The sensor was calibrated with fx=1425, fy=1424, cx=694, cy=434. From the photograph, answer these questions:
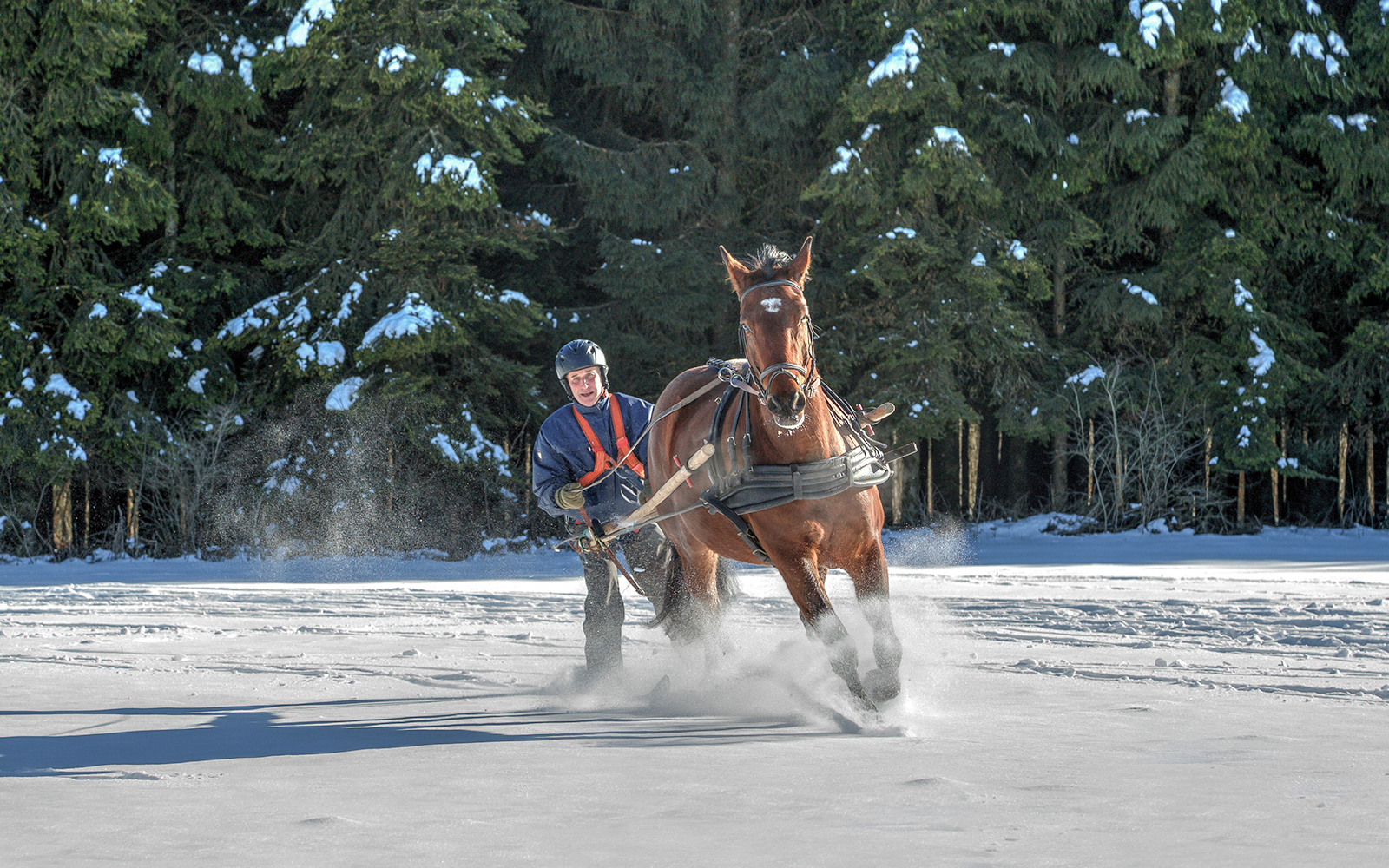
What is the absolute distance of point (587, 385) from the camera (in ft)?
27.7

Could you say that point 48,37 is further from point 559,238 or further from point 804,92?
point 804,92

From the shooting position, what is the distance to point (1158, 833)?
458 centimetres

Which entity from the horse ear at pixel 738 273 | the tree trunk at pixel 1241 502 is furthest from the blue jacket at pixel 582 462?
the tree trunk at pixel 1241 502

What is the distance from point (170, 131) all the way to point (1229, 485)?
1717 cm

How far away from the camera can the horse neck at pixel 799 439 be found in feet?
23.1

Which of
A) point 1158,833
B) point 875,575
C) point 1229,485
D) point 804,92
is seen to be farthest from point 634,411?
point 1229,485

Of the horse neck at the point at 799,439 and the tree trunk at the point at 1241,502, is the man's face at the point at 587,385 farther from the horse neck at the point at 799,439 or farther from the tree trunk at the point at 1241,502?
the tree trunk at the point at 1241,502

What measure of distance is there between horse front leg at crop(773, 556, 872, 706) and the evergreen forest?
43.0 feet

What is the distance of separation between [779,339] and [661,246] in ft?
Result: 51.1

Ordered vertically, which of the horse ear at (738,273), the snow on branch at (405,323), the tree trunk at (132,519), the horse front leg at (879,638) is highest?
the snow on branch at (405,323)

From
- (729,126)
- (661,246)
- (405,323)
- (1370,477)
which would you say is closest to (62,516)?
(405,323)

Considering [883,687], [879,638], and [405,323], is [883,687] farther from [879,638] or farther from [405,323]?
[405,323]

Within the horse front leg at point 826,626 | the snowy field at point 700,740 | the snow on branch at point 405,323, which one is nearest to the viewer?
the snowy field at point 700,740

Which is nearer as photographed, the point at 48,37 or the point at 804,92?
the point at 48,37
